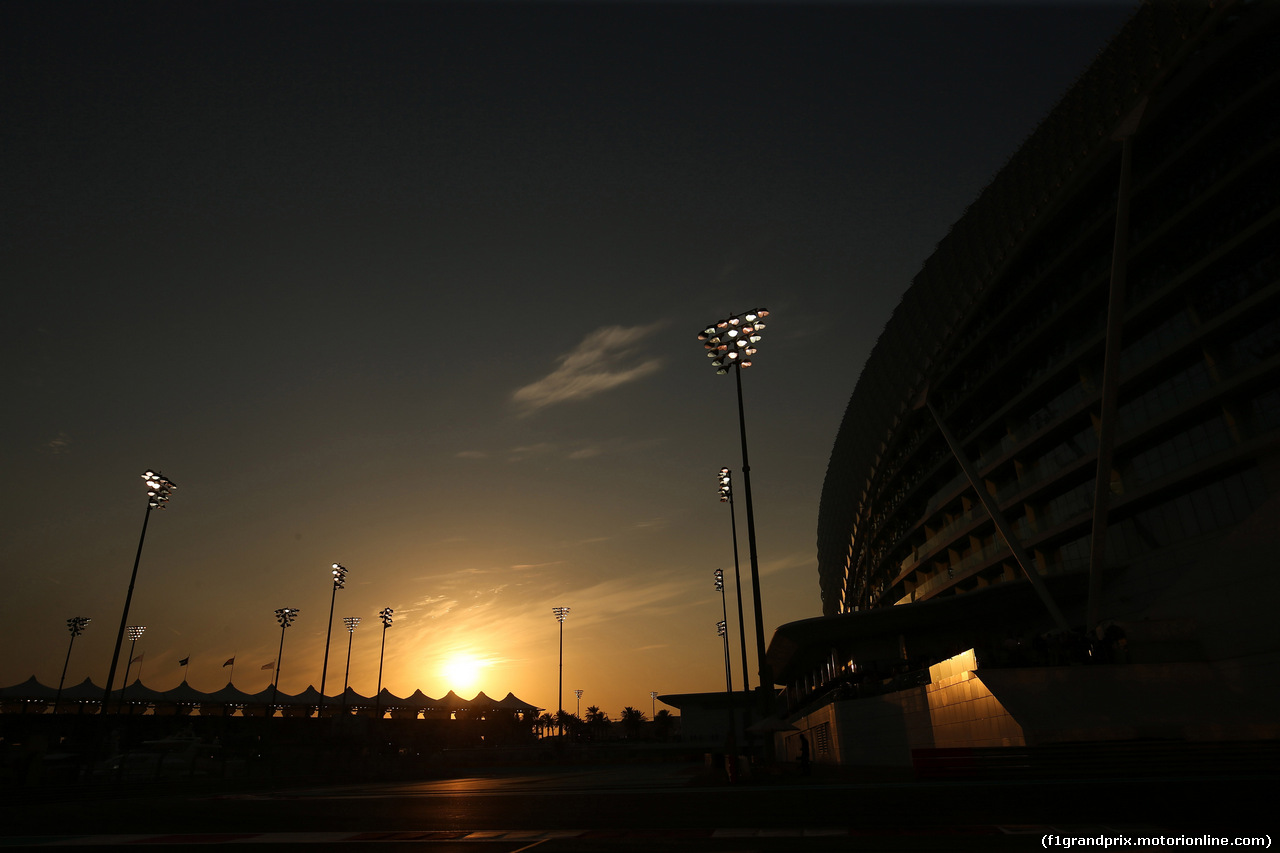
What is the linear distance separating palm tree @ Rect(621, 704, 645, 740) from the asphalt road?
12723cm

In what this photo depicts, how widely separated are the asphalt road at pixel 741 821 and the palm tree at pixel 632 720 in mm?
127230

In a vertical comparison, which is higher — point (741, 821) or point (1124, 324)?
point (1124, 324)

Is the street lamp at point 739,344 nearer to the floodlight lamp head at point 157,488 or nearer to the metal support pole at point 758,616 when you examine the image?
the metal support pole at point 758,616

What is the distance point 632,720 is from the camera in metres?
136

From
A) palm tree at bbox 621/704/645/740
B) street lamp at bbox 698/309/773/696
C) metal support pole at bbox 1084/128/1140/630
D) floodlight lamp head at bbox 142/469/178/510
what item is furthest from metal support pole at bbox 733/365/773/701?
palm tree at bbox 621/704/645/740

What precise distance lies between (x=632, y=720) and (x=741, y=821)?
13402 cm

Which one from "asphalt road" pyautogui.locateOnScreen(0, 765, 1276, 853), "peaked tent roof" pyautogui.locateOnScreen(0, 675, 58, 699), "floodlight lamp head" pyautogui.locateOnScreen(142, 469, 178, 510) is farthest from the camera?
"peaked tent roof" pyautogui.locateOnScreen(0, 675, 58, 699)

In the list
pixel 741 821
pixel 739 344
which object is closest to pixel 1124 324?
pixel 739 344

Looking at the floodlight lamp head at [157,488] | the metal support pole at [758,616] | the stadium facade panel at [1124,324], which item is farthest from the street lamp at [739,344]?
the floodlight lamp head at [157,488]

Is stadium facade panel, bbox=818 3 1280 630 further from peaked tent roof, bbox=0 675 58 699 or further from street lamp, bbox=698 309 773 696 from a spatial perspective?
peaked tent roof, bbox=0 675 58 699

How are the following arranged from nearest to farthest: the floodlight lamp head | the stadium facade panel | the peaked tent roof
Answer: the stadium facade panel
the floodlight lamp head
the peaked tent roof

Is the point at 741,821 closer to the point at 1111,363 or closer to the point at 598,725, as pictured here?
the point at 1111,363

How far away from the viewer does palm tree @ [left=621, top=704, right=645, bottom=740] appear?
134m

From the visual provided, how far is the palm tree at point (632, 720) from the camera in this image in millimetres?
134163
